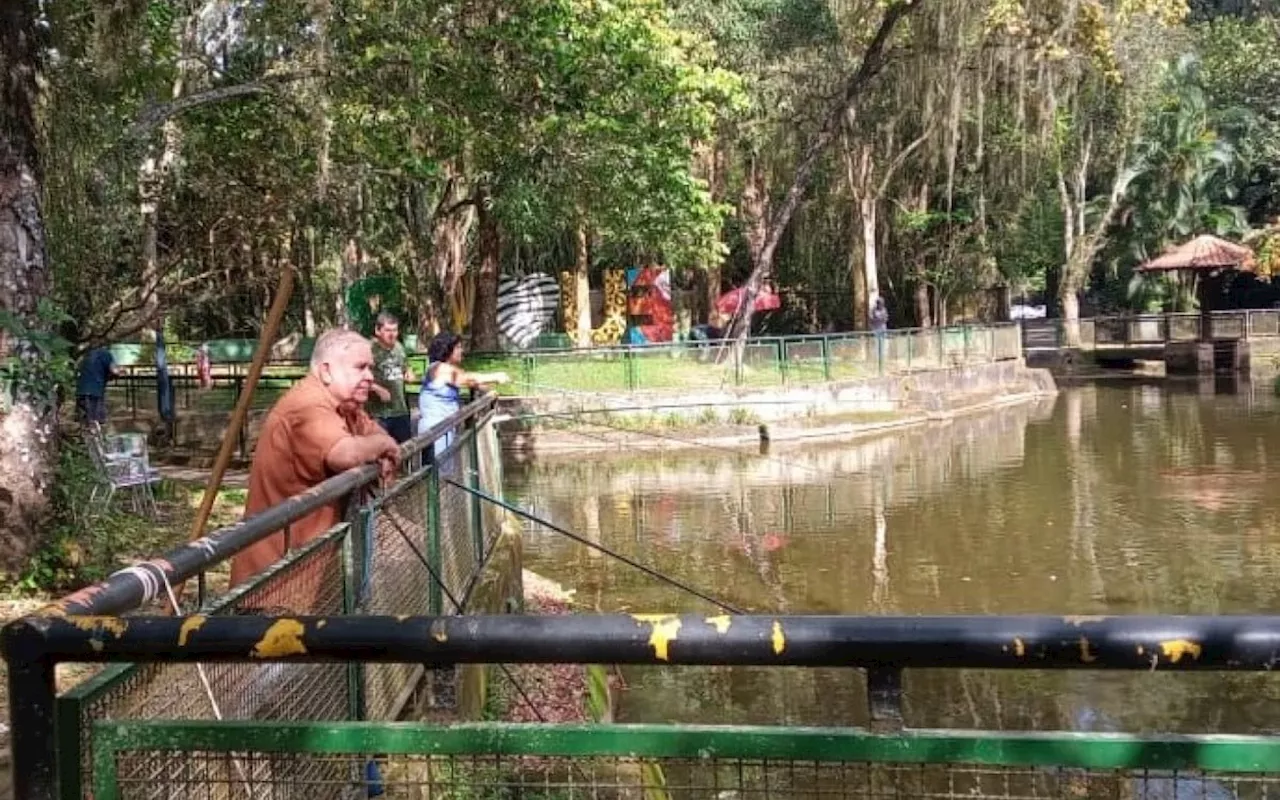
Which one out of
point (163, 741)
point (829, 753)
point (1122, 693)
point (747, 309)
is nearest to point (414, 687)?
point (163, 741)

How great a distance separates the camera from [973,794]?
6.18 ft

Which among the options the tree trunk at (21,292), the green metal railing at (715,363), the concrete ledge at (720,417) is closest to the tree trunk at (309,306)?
the green metal railing at (715,363)

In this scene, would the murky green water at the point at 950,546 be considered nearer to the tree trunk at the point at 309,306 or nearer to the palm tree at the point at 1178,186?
the tree trunk at the point at 309,306

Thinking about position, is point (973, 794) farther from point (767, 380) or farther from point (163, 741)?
point (767, 380)

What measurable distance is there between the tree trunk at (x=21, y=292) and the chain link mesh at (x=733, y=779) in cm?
583

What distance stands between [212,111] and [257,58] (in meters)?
2.42

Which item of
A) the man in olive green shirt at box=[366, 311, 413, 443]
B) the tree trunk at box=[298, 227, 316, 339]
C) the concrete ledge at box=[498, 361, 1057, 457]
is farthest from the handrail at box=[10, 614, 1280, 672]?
the tree trunk at box=[298, 227, 316, 339]

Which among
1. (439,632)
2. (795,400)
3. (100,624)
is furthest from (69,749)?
(795,400)

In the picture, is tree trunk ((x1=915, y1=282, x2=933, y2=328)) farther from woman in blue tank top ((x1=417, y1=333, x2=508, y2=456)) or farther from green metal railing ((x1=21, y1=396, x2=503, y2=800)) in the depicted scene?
green metal railing ((x1=21, y1=396, x2=503, y2=800))

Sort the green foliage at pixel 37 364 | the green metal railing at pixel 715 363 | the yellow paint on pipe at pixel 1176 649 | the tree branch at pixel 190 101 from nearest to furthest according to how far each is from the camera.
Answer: the yellow paint on pipe at pixel 1176 649 → the green foliage at pixel 37 364 → the tree branch at pixel 190 101 → the green metal railing at pixel 715 363

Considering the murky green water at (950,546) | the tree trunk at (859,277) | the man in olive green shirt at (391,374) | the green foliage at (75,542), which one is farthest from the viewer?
the tree trunk at (859,277)

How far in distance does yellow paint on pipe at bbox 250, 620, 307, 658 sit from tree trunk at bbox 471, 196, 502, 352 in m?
24.2

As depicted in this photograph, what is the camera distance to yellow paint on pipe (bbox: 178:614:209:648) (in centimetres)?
168

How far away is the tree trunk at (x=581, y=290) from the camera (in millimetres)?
31203
